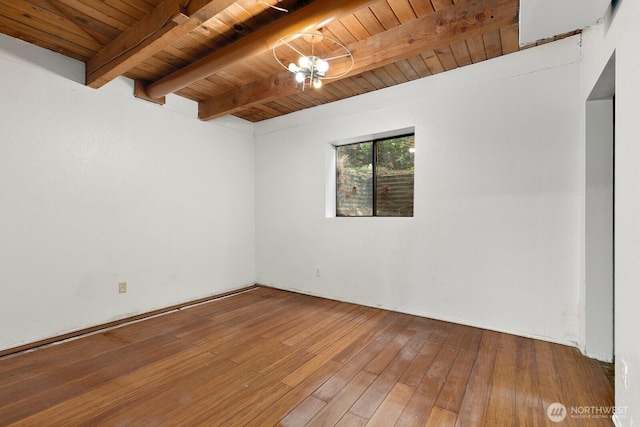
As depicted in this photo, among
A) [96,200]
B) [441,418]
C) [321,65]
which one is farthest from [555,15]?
[96,200]

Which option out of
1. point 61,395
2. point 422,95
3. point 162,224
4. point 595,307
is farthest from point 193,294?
point 595,307

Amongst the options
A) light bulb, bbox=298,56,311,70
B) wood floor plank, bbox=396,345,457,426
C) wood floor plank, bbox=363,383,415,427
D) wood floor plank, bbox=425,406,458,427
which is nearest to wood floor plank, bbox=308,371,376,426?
wood floor plank, bbox=363,383,415,427

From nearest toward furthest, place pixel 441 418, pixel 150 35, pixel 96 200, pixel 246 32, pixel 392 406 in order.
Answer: pixel 441 418 → pixel 392 406 → pixel 150 35 → pixel 246 32 → pixel 96 200

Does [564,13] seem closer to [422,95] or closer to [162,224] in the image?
[422,95]

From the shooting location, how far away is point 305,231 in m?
4.30

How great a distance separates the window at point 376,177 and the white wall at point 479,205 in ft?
0.82

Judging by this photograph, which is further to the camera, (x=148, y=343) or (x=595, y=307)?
(x=148, y=343)

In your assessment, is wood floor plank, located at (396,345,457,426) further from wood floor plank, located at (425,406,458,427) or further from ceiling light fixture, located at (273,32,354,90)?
ceiling light fixture, located at (273,32,354,90)

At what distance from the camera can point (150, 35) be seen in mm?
2244

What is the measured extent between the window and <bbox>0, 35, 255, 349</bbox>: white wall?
5.83ft

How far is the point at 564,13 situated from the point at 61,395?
12.7 feet
